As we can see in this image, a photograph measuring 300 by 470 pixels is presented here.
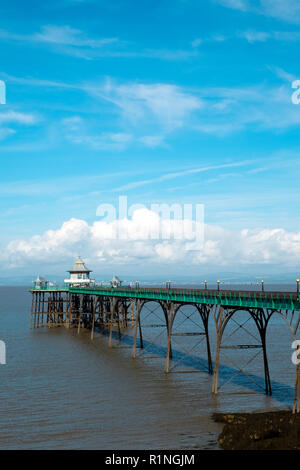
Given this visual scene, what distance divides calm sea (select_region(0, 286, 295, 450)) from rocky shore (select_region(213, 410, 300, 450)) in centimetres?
105

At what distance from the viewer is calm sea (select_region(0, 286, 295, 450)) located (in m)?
27.0

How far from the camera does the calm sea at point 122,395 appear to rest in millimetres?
27016

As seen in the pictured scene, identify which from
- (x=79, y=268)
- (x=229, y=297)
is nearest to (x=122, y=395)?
(x=229, y=297)

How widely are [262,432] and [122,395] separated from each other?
13724mm

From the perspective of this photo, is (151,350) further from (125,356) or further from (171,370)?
(171,370)

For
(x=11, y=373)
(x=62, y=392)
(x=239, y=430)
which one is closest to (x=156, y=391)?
(x=62, y=392)

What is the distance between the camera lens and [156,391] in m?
37.2

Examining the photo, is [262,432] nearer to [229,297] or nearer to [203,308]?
[229,297]

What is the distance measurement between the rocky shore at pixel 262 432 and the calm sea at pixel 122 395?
41.5 inches

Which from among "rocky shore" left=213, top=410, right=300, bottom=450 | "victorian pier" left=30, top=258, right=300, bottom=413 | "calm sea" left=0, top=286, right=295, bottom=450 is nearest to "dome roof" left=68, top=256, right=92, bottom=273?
"victorian pier" left=30, top=258, right=300, bottom=413

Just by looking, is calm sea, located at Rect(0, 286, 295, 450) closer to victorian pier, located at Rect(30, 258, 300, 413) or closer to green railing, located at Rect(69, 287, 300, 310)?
victorian pier, located at Rect(30, 258, 300, 413)

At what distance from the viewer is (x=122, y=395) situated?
118ft
